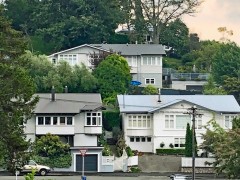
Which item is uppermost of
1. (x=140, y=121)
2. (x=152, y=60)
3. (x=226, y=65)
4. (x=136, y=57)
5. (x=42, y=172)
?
(x=136, y=57)

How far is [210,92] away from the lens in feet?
297

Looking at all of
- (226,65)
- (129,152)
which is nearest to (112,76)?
(226,65)

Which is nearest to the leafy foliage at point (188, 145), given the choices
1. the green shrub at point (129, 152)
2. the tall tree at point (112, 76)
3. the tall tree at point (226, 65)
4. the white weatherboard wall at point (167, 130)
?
the green shrub at point (129, 152)

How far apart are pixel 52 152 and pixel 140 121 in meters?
10.8

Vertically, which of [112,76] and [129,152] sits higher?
[112,76]

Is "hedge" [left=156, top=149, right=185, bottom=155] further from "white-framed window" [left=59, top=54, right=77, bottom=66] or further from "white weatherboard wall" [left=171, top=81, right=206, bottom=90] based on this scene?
"white weatherboard wall" [left=171, top=81, right=206, bottom=90]

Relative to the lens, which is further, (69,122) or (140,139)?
(140,139)

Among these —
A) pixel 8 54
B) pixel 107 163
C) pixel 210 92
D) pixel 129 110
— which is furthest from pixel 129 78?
pixel 8 54

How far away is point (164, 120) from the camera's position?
7800 cm

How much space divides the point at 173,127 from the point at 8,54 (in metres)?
25.6

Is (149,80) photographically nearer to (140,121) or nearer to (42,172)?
(140,121)

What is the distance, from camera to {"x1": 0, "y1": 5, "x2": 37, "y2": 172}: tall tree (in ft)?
176

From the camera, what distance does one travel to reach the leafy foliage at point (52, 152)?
230 feet

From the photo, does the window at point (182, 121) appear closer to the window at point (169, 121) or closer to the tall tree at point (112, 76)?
the window at point (169, 121)
